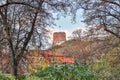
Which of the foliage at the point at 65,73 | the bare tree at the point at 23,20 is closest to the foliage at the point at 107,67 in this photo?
the bare tree at the point at 23,20

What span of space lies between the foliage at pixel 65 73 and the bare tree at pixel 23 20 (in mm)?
7079

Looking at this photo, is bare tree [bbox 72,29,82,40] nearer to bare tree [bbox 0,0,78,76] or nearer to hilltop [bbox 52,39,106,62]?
hilltop [bbox 52,39,106,62]

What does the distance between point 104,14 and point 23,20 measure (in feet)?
15.7

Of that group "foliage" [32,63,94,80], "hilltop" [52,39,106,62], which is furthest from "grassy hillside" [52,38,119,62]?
"foliage" [32,63,94,80]

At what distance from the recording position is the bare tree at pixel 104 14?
59.0 feet

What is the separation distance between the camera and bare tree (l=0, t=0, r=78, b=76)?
14.6 metres

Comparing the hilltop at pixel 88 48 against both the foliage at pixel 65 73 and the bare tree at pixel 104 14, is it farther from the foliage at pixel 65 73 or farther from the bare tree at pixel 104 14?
the foliage at pixel 65 73

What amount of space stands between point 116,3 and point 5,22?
6.22 metres

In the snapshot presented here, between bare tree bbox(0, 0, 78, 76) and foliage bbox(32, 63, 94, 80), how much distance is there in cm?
708

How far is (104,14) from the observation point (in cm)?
1833

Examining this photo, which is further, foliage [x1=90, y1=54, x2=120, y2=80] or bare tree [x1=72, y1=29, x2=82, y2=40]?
bare tree [x1=72, y1=29, x2=82, y2=40]

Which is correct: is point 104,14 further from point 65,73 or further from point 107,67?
point 65,73

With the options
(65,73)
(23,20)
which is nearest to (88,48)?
(23,20)

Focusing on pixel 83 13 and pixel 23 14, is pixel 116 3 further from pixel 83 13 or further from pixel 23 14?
pixel 23 14
